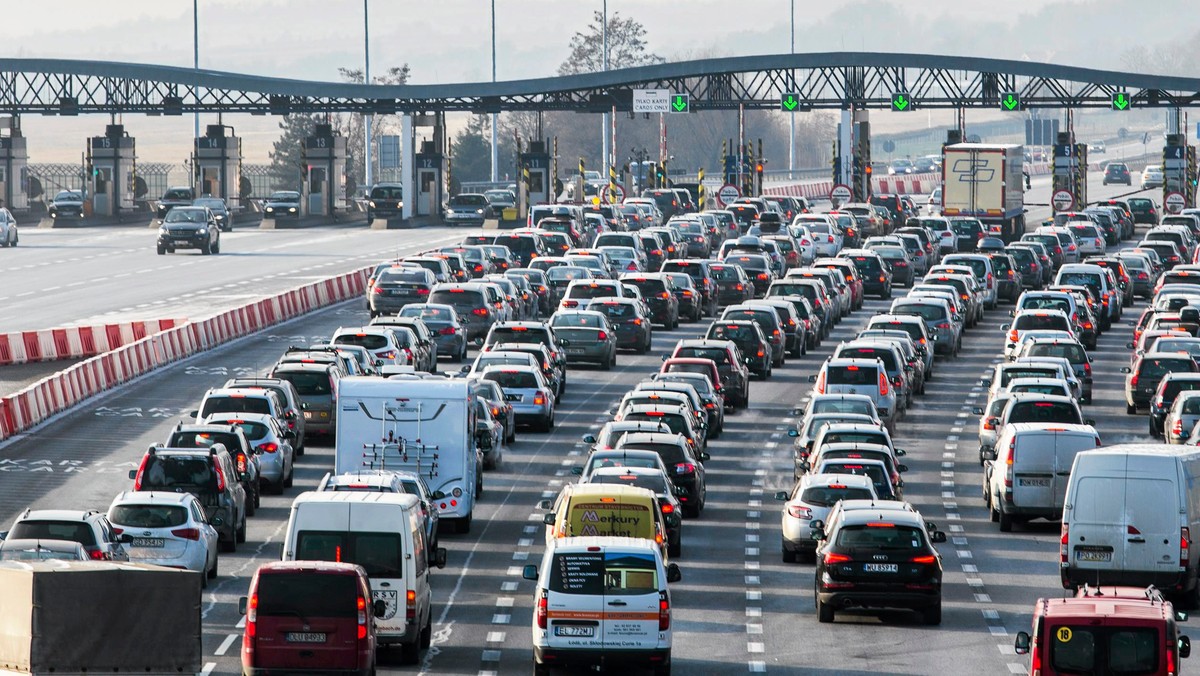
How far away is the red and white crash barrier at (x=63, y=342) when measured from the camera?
2130 inches

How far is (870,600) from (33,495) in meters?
14.6

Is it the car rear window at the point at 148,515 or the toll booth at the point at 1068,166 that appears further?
the toll booth at the point at 1068,166

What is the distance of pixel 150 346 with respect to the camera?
170 feet

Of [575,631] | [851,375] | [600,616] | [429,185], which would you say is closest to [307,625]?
[575,631]

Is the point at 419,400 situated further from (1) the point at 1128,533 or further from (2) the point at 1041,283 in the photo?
(2) the point at 1041,283

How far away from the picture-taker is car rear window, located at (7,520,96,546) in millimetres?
26375

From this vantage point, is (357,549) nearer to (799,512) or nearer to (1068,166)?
(799,512)

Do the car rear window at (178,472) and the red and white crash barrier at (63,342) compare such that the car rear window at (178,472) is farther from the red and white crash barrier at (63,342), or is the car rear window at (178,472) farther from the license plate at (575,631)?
the red and white crash barrier at (63,342)

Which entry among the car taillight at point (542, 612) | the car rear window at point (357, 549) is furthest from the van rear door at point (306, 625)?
the car rear window at point (357, 549)

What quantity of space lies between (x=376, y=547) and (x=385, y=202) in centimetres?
8483

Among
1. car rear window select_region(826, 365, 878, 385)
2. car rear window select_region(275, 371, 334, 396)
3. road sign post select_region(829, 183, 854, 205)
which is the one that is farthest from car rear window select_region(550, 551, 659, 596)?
road sign post select_region(829, 183, 854, 205)

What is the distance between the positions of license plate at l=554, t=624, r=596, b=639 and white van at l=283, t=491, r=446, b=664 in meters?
1.85

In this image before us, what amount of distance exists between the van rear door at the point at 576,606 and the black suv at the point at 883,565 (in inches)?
171

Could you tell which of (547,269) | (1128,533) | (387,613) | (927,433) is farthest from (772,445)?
(547,269)
